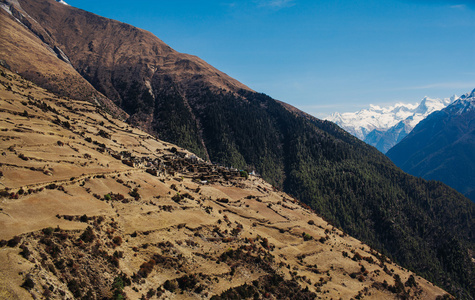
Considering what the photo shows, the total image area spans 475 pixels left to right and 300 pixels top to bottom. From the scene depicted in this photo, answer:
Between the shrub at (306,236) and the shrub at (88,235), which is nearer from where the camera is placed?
the shrub at (88,235)

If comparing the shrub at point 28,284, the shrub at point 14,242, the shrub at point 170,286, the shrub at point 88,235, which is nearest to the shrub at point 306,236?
the shrub at point 170,286

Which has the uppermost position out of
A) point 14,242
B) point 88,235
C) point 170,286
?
point 88,235

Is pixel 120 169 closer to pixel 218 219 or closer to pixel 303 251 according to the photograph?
pixel 218 219

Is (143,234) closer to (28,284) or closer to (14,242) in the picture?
(14,242)

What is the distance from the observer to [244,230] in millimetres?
81125

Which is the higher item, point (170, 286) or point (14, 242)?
point (14, 242)

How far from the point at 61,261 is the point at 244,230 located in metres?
48.5

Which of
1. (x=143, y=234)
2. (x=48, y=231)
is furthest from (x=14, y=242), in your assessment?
(x=143, y=234)

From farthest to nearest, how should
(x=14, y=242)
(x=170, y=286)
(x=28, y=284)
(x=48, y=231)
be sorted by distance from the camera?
(x=170, y=286), (x=48, y=231), (x=14, y=242), (x=28, y=284)

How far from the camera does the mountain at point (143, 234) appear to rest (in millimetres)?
42719

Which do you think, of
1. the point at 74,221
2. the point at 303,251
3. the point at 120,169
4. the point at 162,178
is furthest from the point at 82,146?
the point at 303,251

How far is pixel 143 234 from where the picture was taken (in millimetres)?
58438

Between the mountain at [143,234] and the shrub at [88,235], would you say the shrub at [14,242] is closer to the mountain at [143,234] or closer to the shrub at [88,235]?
the mountain at [143,234]

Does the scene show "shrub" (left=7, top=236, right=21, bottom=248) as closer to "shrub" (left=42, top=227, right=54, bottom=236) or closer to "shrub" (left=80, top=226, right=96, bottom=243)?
"shrub" (left=42, top=227, right=54, bottom=236)
